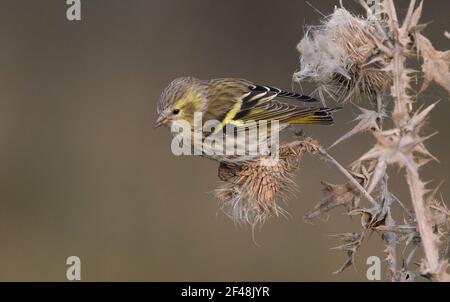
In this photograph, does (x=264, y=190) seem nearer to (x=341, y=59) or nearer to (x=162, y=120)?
(x=341, y=59)

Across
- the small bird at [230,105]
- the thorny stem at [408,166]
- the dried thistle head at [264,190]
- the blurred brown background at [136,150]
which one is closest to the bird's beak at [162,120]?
the small bird at [230,105]

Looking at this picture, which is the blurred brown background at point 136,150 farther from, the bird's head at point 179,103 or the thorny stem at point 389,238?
the thorny stem at point 389,238

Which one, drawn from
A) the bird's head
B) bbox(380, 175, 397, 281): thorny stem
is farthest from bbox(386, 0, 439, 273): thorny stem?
the bird's head

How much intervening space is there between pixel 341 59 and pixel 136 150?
201 inches

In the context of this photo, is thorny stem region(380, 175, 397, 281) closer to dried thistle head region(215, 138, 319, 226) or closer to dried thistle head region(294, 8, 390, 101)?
dried thistle head region(294, 8, 390, 101)

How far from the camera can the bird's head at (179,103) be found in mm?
5059

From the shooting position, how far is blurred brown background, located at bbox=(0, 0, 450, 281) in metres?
8.05

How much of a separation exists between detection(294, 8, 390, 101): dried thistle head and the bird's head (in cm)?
94

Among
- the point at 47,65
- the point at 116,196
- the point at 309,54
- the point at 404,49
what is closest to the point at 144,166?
the point at 116,196

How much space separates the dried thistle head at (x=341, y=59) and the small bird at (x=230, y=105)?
0.35 m

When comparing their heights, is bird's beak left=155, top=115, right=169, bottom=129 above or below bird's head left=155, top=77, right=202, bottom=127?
below

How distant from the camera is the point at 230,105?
16.9 ft

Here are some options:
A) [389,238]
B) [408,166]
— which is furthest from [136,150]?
[408,166]

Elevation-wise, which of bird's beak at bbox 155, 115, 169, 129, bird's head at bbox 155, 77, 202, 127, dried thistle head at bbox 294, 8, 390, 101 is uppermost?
bird's head at bbox 155, 77, 202, 127
